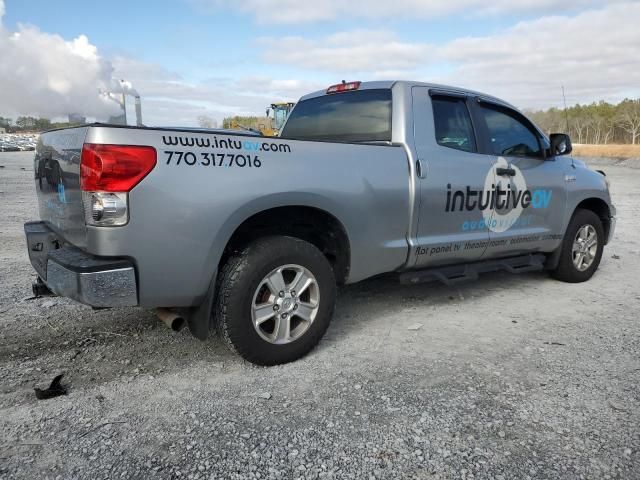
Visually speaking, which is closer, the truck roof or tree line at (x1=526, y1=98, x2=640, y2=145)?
the truck roof

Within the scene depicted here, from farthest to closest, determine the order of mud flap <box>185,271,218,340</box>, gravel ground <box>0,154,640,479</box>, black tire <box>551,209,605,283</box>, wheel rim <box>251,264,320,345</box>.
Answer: black tire <box>551,209,605,283</box>
wheel rim <box>251,264,320,345</box>
mud flap <box>185,271,218,340</box>
gravel ground <box>0,154,640,479</box>

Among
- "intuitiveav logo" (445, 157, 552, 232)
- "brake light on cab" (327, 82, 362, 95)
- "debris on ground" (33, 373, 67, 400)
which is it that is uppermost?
"brake light on cab" (327, 82, 362, 95)

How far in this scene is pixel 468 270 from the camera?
4.27 m

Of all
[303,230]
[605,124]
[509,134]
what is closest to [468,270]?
[509,134]

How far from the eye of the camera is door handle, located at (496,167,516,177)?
14.1 feet

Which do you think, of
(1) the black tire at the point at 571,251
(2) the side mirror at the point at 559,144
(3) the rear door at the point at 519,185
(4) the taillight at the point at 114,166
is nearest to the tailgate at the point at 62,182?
(4) the taillight at the point at 114,166

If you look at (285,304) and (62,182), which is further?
(285,304)

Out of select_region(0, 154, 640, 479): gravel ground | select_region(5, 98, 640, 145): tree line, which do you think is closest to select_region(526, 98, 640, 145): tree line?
select_region(5, 98, 640, 145): tree line

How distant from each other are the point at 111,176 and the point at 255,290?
102cm

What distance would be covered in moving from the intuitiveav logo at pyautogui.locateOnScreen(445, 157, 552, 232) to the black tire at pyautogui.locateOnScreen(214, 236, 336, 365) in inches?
51.0

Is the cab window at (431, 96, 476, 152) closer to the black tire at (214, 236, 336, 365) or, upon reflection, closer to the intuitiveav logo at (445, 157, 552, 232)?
the intuitiveav logo at (445, 157, 552, 232)

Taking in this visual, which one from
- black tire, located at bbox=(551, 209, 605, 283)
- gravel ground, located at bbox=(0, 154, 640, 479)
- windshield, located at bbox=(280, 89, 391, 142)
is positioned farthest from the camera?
black tire, located at bbox=(551, 209, 605, 283)

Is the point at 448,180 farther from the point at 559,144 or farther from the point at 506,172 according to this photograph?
the point at 559,144

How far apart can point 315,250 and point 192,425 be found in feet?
4.16
